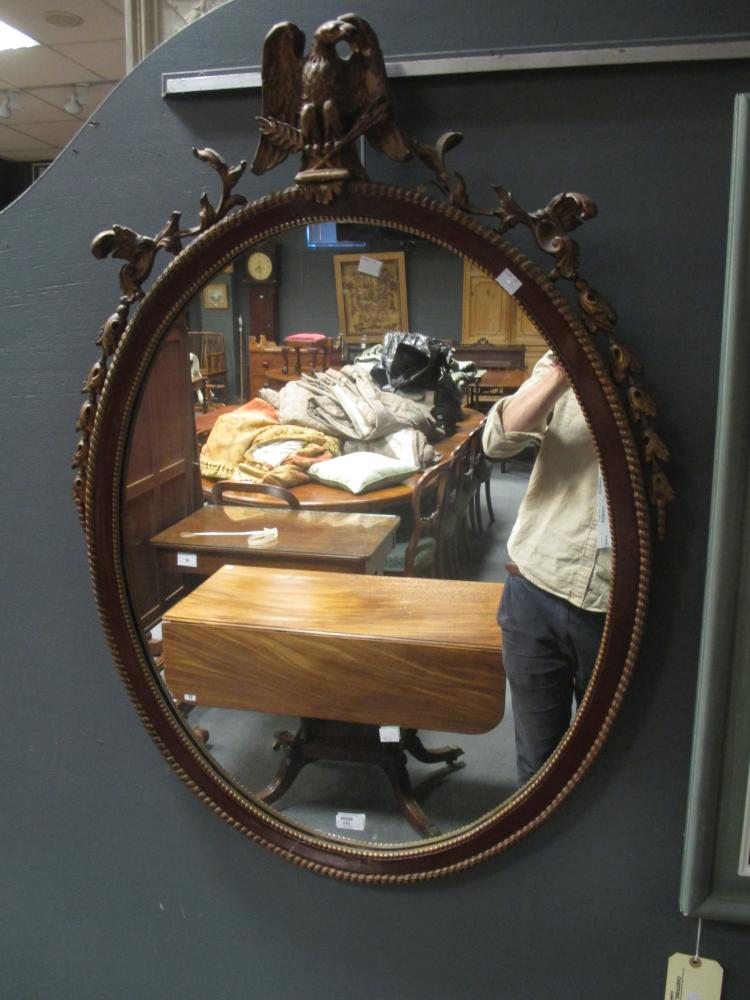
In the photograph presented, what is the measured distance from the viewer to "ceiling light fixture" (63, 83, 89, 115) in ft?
13.7

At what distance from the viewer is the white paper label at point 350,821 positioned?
90cm

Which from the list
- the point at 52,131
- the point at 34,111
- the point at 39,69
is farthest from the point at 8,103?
the point at 52,131

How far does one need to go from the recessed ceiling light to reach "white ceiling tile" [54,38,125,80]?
24cm

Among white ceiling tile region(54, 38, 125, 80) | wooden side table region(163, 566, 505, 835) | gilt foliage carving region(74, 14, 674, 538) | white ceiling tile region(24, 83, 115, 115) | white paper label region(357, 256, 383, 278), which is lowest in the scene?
wooden side table region(163, 566, 505, 835)

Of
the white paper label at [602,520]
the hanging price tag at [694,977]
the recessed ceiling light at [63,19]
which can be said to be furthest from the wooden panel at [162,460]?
the recessed ceiling light at [63,19]

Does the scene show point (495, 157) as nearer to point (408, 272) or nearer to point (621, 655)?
point (408, 272)

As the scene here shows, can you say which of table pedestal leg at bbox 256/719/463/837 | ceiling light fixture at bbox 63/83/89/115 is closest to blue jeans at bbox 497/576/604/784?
table pedestal leg at bbox 256/719/463/837

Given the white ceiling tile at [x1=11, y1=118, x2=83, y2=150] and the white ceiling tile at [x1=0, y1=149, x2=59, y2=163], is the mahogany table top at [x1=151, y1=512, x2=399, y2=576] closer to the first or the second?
the white ceiling tile at [x1=11, y1=118, x2=83, y2=150]

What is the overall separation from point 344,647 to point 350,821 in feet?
0.71

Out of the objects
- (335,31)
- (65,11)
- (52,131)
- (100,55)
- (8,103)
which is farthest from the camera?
(52,131)

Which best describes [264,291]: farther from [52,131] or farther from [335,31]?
[52,131]

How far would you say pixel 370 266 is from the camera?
2.60 ft

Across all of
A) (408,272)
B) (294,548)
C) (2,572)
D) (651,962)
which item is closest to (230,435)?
(294,548)

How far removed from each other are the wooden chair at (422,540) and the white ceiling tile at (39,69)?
3.76 meters
